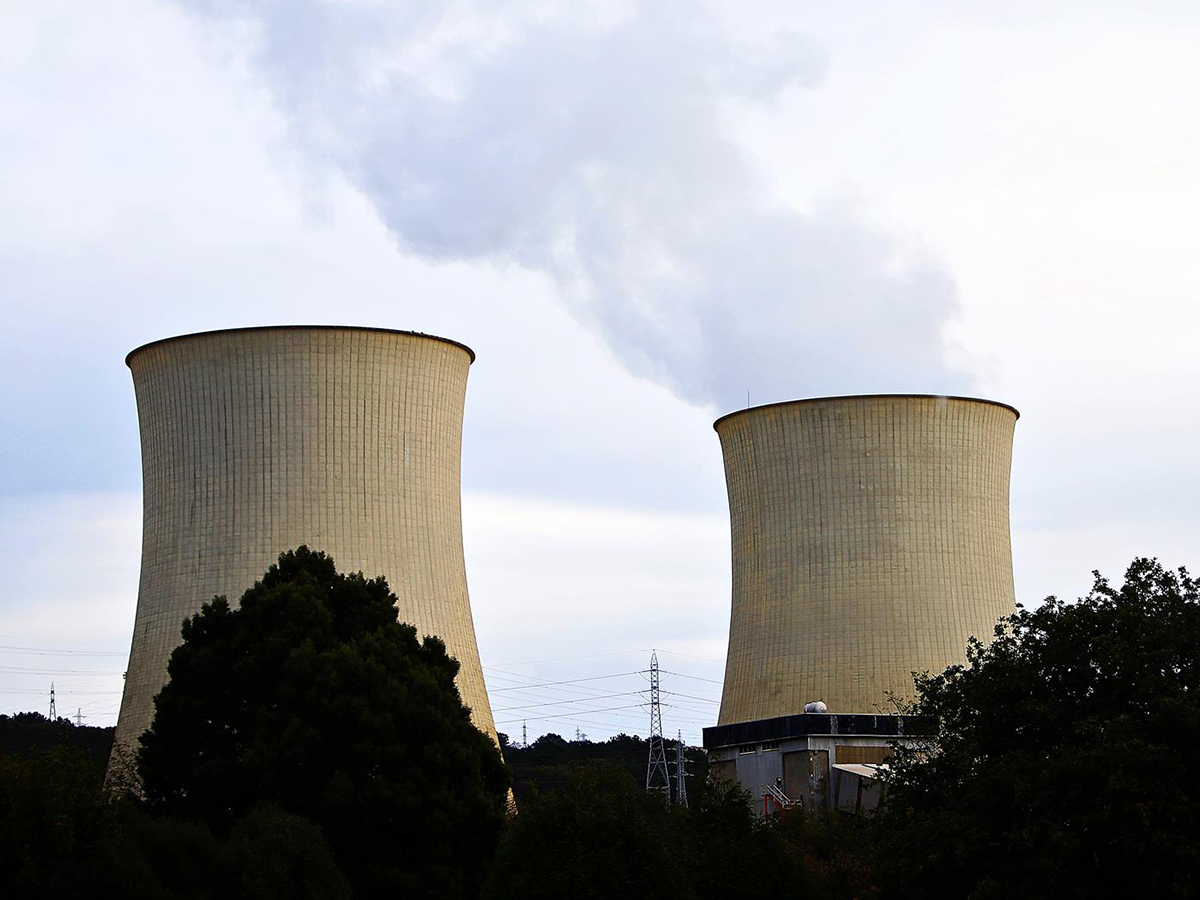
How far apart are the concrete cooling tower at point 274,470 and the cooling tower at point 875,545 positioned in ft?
17.9

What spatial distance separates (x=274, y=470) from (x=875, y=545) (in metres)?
8.60

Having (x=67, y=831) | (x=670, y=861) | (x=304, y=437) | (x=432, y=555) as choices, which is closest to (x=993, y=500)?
(x=432, y=555)

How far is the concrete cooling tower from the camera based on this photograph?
71.1ft

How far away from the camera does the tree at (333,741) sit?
1773 centimetres

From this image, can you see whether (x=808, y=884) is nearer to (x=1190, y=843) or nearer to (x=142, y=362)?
(x=1190, y=843)

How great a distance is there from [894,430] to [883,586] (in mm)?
2177

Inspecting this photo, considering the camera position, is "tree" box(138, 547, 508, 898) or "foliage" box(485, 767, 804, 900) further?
"tree" box(138, 547, 508, 898)

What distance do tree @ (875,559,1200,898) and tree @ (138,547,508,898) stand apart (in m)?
4.37

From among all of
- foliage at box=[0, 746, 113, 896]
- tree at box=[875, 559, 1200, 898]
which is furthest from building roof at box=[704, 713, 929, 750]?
foliage at box=[0, 746, 113, 896]

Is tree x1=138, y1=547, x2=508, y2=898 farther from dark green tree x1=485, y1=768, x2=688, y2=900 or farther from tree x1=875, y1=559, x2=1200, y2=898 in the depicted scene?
tree x1=875, y1=559, x2=1200, y2=898

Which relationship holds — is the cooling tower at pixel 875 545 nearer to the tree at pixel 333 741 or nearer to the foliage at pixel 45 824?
the tree at pixel 333 741

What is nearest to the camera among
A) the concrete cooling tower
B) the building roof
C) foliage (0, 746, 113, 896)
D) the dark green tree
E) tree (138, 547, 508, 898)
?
foliage (0, 746, 113, 896)

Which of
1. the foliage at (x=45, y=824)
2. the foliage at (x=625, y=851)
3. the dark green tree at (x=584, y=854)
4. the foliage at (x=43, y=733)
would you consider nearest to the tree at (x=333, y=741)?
the foliage at (x=625, y=851)

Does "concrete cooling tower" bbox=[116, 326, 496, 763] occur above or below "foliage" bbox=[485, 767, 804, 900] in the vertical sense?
above
